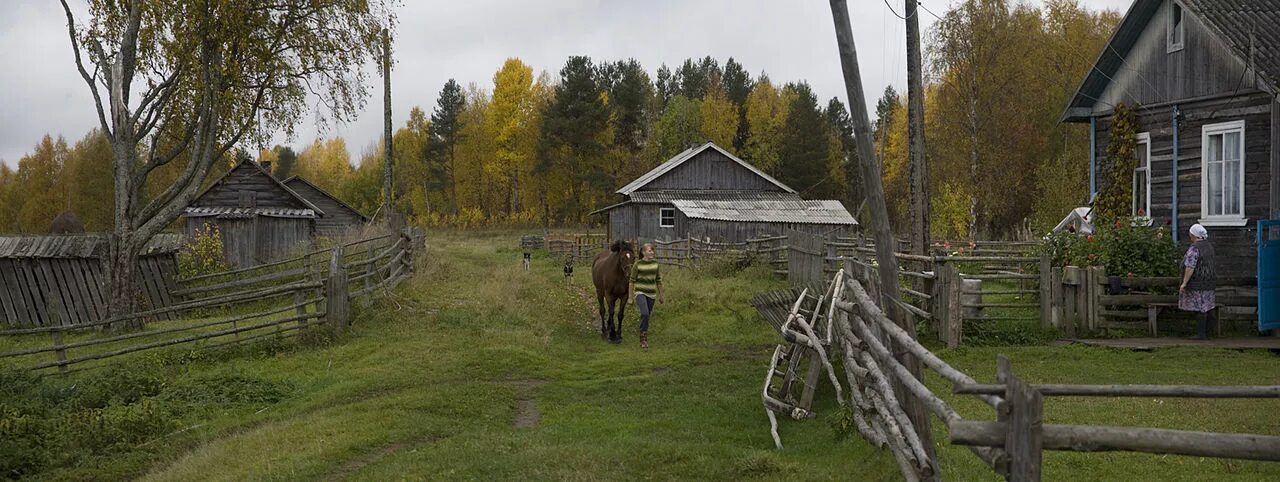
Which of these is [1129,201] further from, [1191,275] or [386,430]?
[386,430]

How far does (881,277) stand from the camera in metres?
7.34

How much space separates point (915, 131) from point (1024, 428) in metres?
13.8

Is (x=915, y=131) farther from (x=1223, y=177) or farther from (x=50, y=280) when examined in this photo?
(x=50, y=280)

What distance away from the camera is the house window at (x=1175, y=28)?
53.1 feet

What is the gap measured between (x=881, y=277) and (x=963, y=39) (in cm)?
3359

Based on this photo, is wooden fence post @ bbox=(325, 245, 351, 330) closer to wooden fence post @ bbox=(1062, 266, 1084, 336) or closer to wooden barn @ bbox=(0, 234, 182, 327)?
wooden barn @ bbox=(0, 234, 182, 327)

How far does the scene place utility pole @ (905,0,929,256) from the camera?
17016mm

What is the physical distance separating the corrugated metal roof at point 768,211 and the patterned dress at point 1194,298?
2271 cm

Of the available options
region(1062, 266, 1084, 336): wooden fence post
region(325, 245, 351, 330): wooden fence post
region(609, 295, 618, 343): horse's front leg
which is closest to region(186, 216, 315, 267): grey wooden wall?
region(325, 245, 351, 330): wooden fence post

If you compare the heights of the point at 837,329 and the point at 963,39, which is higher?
the point at 963,39

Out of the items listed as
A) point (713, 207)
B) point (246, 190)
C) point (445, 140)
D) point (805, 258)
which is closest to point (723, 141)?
point (445, 140)

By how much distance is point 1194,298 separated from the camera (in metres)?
13.4

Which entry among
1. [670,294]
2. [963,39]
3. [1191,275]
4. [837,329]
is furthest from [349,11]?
[963,39]

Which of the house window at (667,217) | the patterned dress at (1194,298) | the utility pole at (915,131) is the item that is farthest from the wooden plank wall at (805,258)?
the house window at (667,217)
